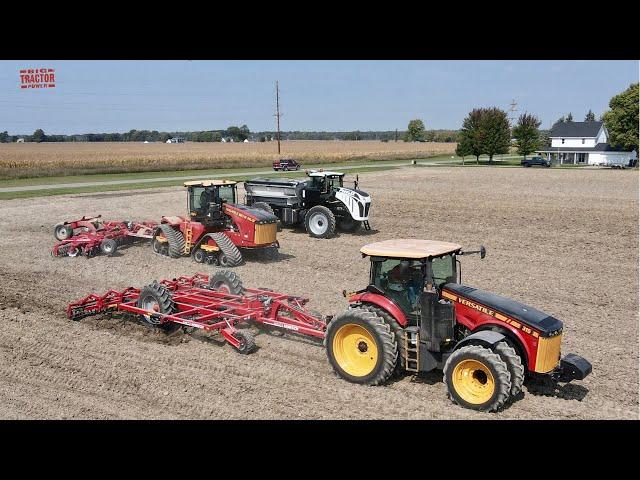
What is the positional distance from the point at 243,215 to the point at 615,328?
9.35 meters

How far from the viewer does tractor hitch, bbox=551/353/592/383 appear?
7.28m

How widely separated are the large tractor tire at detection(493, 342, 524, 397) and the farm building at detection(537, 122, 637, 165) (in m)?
78.5

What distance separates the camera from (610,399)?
764 cm

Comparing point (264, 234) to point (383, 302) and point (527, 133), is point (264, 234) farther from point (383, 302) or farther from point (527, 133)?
point (527, 133)

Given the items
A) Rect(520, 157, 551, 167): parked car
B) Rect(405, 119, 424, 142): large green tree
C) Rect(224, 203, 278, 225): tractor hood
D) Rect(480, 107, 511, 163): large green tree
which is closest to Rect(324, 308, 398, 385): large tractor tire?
Rect(224, 203, 278, 225): tractor hood

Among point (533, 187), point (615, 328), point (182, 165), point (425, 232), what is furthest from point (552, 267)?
point (182, 165)

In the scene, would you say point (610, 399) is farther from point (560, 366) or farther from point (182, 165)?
point (182, 165)

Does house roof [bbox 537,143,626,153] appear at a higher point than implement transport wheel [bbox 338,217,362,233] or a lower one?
higher

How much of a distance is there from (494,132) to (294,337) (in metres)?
65.1

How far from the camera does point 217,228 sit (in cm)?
1608

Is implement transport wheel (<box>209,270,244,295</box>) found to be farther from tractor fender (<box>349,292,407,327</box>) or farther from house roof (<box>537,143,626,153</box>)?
house roof (<box>537,143,626,153</box>)

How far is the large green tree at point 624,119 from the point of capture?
222 feet

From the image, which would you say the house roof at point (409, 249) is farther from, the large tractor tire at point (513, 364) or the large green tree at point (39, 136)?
the large green tree at point (39, 136)

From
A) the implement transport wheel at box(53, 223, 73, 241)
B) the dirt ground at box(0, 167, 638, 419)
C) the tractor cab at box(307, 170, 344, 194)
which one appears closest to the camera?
the dirt ground at box(0, 167, 638, 419)
